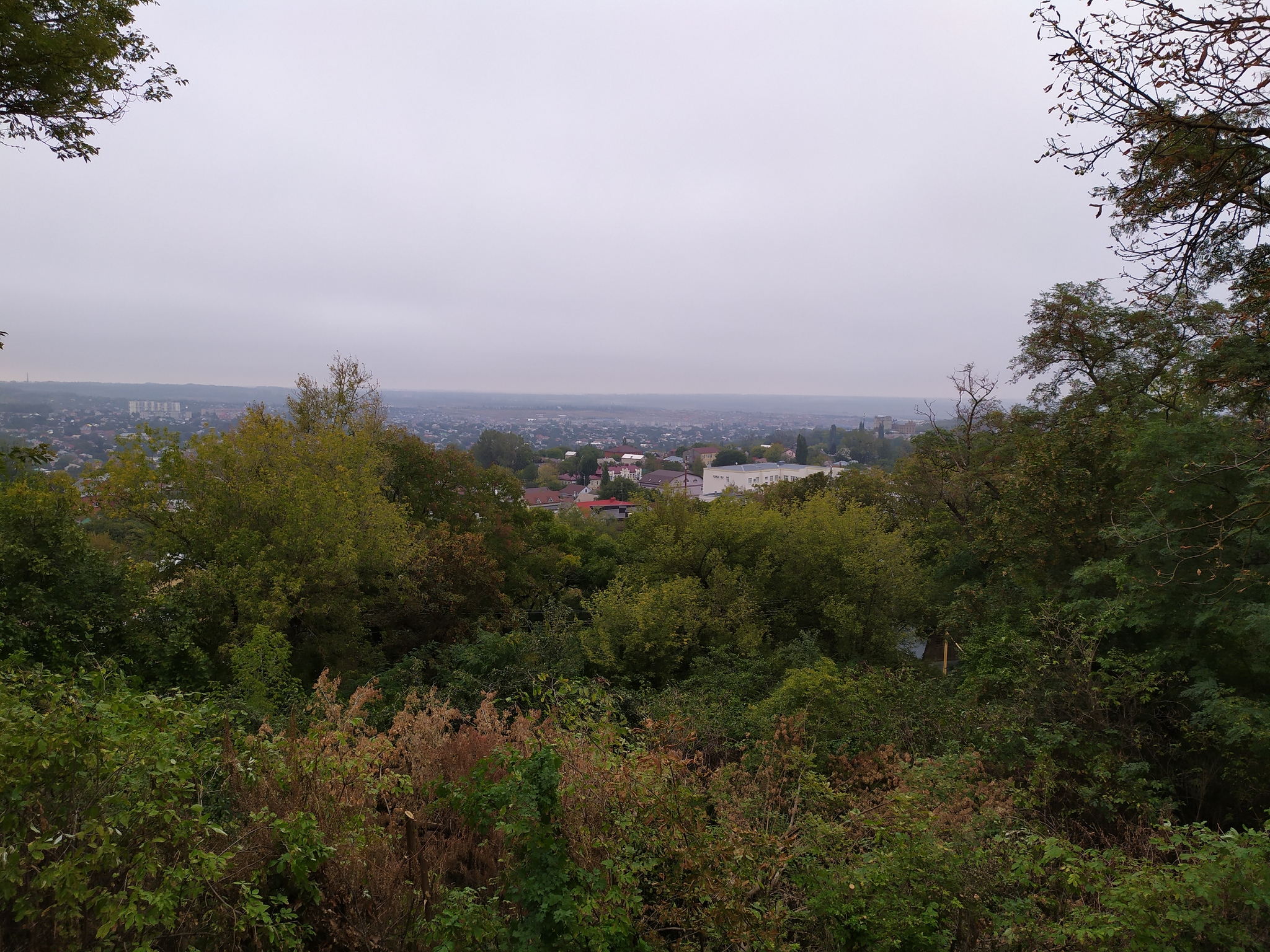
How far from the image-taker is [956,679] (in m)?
13.2

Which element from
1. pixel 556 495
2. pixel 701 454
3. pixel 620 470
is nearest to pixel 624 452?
pixel 701 454

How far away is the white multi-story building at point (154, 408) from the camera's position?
48469 millimetres

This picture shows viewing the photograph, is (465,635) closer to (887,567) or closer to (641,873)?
(887,567)

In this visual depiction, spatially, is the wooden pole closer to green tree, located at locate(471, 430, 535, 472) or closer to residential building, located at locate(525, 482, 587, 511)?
residential building, located at locate(525, 482, 587, 511)

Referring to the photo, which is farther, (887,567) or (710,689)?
(887,567)

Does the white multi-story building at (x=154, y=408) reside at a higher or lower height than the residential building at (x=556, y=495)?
higher

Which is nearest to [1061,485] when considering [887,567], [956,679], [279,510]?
[956,679]

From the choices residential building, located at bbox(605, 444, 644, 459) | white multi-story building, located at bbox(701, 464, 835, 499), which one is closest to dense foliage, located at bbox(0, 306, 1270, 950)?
white multi-story building, located at bbox(701, 464, 835, 499)

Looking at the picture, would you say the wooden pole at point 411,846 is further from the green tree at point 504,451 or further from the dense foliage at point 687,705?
the green tree at point 504,451

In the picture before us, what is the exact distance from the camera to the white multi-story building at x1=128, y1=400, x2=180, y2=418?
48.5 metres

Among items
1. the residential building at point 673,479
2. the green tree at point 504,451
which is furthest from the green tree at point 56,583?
the green tree at point 504,451

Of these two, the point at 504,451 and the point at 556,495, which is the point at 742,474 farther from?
the point at 504,451

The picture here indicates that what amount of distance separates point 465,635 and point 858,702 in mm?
11493

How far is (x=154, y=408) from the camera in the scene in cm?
5356
